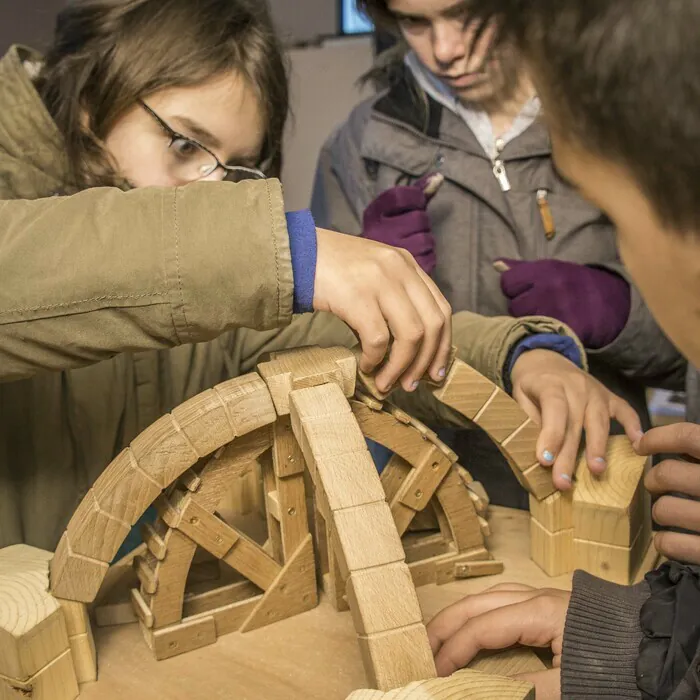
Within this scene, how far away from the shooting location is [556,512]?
3.05 ft

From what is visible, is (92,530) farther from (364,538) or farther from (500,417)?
(500,417)

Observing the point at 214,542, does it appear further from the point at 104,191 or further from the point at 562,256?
the point at 562,256

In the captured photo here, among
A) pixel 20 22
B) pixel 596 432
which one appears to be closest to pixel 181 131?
pixel 596 432

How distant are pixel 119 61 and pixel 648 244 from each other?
0.86 m

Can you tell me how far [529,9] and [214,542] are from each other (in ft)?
1.98

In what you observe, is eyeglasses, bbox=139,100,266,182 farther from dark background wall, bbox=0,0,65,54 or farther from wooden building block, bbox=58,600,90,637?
dark background wall, bbox=0,0,65,54

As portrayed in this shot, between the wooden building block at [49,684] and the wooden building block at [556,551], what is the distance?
1.77 ft

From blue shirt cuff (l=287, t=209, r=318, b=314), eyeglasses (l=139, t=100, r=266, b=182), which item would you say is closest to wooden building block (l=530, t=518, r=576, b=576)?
blue shirt cuff (l=287, t=209, r=318, b=314)

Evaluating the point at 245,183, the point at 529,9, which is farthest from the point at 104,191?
the point at 529,9

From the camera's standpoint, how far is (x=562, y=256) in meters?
1.35

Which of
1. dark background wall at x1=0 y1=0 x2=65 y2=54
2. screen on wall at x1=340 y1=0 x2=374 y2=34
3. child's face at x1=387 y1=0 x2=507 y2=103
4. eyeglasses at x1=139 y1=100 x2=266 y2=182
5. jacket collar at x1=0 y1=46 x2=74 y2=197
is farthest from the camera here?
screen on wall at x1=340 y1=0 x2=374 y2=34

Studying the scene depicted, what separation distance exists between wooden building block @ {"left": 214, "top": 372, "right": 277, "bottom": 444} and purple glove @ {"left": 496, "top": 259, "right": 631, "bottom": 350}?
634mm

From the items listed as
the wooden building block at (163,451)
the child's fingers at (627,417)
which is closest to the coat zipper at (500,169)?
the child's fingers at (627,417)

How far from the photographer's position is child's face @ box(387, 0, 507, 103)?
1.21 meters
